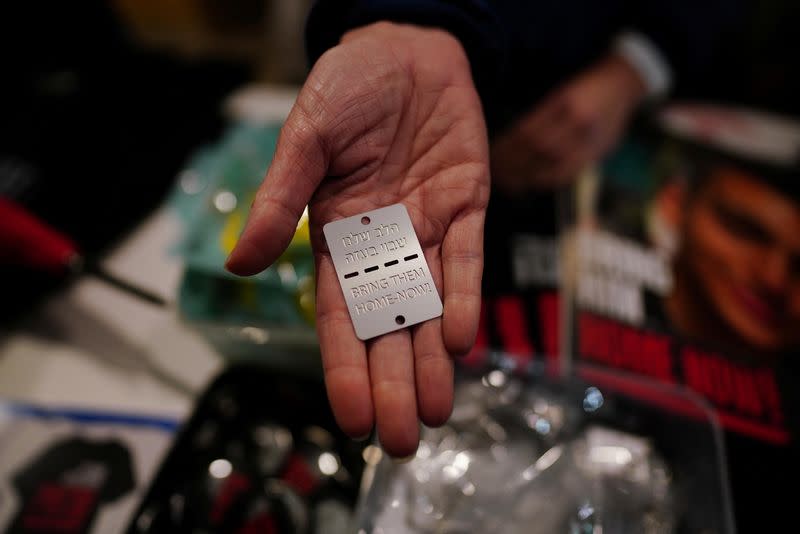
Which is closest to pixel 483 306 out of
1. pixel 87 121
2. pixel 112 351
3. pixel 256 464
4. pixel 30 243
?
pixel 256 464

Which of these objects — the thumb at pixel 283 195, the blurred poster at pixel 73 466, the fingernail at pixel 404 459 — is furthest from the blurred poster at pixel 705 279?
the blurred poster at pixel 73 466

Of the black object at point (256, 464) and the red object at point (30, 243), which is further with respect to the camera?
the red object at point (30, 243)

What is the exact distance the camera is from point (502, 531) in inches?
22.7

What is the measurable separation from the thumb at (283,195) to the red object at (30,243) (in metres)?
0.48

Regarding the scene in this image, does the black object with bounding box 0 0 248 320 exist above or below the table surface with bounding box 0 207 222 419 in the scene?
above

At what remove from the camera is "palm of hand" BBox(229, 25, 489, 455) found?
1.46 feet

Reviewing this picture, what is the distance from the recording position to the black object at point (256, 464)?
0.58m

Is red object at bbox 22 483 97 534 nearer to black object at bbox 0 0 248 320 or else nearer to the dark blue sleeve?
black object at bbox 0 0 248 320

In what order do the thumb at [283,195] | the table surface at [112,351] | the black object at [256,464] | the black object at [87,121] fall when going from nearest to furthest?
1. the thumb at [283,195]
2. the black object at [256,464]
3. the table surface at [112,351]
4. the black object at [87,121]

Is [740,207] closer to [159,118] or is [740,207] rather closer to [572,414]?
[572,414]

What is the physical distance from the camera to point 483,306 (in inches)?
30.4

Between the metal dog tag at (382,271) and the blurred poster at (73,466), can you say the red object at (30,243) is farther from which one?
the metal dog tag at (382,271)

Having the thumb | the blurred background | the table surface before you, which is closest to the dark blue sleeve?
the blurred background

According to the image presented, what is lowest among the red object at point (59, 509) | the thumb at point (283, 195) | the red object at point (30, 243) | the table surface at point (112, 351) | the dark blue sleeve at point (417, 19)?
the red object at point (59, 509)
